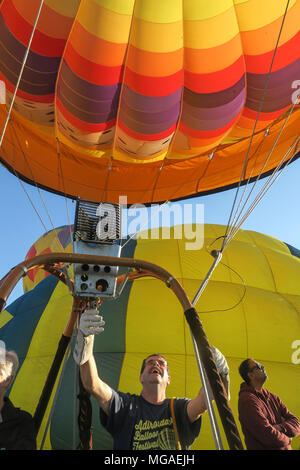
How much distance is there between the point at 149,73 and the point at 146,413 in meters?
3.03

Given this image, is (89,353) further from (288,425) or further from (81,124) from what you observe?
(81,124)

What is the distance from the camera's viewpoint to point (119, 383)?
3.75 meters

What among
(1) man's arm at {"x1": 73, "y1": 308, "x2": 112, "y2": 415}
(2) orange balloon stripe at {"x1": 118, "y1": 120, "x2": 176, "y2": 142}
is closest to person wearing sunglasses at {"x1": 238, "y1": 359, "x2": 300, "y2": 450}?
(1) man's arm at {"x1": 73, "y1": 308, "x2": 112, "y2": 415}

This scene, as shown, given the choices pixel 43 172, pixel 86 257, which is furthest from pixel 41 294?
pixel 86 257

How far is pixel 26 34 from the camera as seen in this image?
138 inches

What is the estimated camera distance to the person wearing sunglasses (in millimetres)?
2027

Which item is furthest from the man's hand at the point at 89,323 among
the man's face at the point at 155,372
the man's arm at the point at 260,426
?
the man's arm at the point at 260,426

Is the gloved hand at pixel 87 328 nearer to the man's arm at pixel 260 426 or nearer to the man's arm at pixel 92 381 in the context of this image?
the man's arm at pixel 92 381

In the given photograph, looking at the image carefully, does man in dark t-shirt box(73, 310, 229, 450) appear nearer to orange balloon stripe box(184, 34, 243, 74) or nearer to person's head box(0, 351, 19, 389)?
person's head box(0, 351, 19, 389)

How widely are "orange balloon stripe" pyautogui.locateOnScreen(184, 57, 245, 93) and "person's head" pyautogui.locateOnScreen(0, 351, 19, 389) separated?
10.2 feet

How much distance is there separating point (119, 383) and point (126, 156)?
252 centimetres

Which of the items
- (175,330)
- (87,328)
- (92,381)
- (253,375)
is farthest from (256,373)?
(175,330)

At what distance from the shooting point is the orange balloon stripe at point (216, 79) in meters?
3.83
